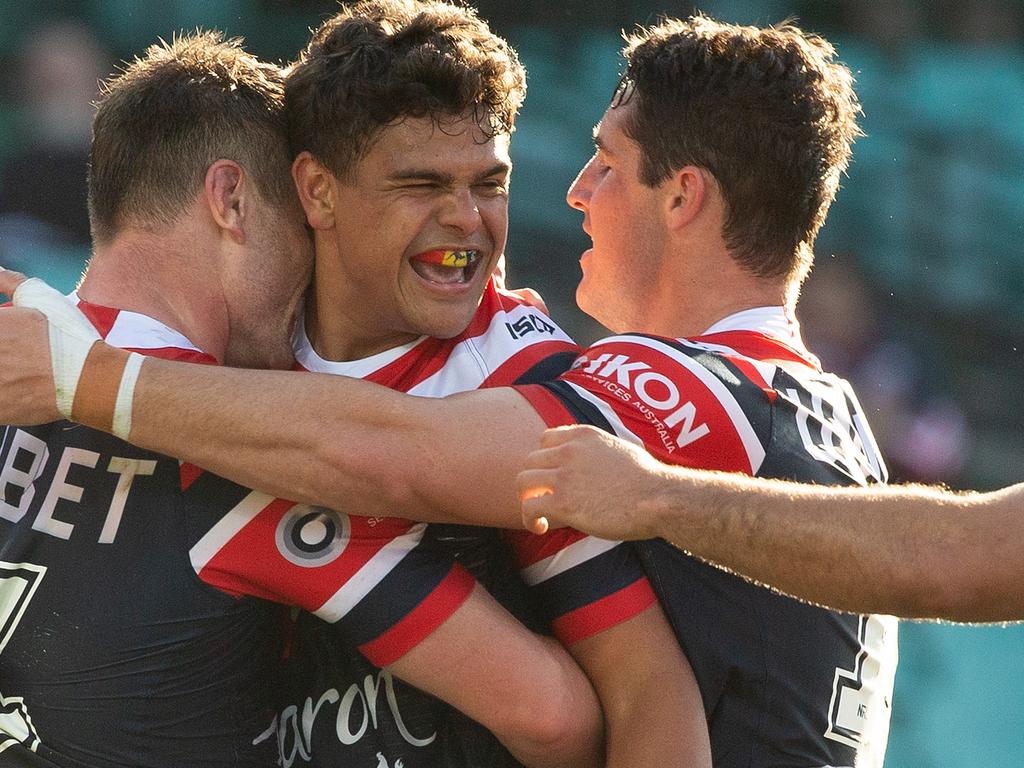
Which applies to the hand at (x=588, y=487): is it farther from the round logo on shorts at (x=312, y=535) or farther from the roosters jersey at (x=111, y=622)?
the roosters jersey at (x=111, y=622)

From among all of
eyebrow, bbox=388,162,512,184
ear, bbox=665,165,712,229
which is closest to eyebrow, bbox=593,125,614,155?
ear, bbox=665,165,712,229

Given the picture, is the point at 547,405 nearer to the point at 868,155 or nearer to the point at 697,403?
the point at 697,403

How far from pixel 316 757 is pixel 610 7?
559 centimetres

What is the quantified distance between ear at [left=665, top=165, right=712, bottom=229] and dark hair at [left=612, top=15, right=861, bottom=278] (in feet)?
0.07

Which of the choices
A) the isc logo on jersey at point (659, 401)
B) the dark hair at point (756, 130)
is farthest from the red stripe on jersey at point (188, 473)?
the dark hair at point (756, 130)

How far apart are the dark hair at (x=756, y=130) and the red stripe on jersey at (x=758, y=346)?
239 mm

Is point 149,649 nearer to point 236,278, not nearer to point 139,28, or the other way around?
point 236,278

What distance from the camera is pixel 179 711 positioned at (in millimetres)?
2658

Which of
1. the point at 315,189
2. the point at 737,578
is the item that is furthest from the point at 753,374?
the point at 315,189

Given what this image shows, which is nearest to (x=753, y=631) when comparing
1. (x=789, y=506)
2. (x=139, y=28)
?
(x=789, y=506)

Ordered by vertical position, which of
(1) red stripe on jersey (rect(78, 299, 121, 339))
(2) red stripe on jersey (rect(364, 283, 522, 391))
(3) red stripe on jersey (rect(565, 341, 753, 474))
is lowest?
(1) red stripe on jersey (rect(78, 299, 121, 339))

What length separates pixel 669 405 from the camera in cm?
276

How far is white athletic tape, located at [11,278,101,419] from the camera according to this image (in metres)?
2.59

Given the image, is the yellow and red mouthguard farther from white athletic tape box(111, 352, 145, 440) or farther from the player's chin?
white athletic tape box(111, 352, 145, 440)
